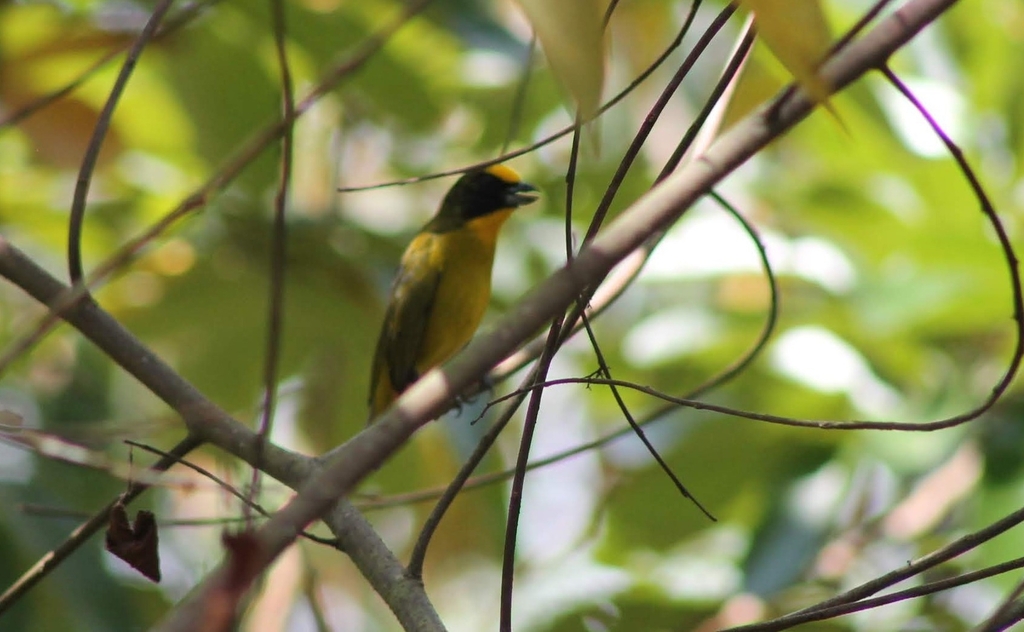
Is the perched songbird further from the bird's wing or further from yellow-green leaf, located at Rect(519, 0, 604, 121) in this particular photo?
yellow-green leaf, located at Rect(519, 0, 604, 121)

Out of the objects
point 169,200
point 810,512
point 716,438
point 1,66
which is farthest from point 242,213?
point 810,512

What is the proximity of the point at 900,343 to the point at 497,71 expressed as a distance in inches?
64.0

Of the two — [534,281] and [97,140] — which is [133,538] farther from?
[534,281]

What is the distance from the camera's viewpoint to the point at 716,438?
3.19m

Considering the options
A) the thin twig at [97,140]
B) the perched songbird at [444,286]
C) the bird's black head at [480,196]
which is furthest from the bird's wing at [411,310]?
the thin twig at [97,140]

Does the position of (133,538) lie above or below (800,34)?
above

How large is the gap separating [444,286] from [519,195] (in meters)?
0.43

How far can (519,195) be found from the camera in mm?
4090

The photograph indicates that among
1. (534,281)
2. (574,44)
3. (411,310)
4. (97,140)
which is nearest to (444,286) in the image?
(411,310)

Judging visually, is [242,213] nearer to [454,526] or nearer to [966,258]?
[454,526]

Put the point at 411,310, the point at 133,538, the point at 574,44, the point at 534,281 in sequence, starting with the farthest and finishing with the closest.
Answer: the point at 411,310, the point at 534,281, the point at 133,538, the point at 574,44

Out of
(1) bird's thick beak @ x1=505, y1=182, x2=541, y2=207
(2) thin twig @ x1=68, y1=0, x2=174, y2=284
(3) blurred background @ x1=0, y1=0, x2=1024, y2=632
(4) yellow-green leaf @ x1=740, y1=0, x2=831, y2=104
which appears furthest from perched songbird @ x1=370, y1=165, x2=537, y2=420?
(4) yellow-green leaf @ x1=740, y1=0, x2=831, y2=104

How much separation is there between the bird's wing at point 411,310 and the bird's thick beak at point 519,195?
0.35m

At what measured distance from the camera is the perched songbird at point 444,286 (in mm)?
3951
